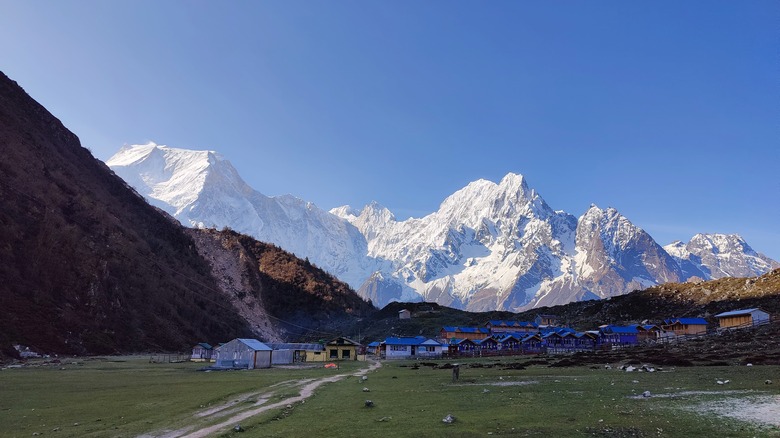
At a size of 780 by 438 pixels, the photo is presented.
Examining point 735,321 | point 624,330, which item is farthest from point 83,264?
point 735,321

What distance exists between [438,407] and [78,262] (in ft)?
358

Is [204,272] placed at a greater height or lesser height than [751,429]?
greater

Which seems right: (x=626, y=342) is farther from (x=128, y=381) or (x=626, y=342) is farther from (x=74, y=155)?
(x=74, y=155)

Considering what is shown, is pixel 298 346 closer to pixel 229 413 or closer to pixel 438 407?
pixel 229 413

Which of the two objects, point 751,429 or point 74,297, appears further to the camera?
point 74,297

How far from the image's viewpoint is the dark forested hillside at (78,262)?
95.0m

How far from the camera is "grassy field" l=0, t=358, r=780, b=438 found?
21156 millimetres

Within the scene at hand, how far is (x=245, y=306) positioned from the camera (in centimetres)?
18825

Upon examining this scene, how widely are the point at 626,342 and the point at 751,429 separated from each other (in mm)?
112823

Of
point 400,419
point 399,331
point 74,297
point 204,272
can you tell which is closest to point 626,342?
point 399,331

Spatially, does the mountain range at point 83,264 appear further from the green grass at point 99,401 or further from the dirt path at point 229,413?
the dirt path at point 229,413

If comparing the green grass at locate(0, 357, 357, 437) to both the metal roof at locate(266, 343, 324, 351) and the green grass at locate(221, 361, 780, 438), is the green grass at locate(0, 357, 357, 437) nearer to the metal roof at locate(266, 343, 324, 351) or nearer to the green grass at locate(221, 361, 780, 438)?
the green grass at locate(221, 361, 780, 438)

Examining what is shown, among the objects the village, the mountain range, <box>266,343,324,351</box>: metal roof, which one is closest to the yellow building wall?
the village

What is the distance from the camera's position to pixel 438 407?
28922mm
